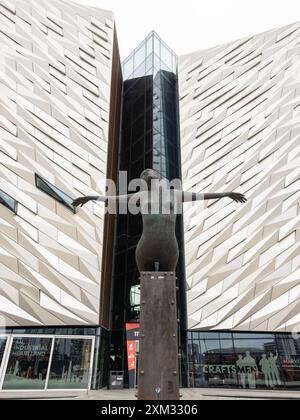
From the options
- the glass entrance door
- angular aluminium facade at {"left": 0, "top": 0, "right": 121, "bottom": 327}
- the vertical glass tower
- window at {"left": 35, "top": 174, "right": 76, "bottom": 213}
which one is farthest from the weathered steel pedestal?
the vertical glass tower

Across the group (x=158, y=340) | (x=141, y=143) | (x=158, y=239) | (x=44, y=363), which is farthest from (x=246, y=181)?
(x=158, y=340)

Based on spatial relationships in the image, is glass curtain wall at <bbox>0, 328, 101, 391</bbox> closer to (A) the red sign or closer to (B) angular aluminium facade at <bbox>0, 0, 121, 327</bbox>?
(B) angular aluminium facade at <bbox>0, 0, 121, 327</bbox>

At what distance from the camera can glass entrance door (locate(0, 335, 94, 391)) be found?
14000mm

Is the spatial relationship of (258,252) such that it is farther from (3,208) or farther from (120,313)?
(3,208)

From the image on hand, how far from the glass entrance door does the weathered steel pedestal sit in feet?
38.9

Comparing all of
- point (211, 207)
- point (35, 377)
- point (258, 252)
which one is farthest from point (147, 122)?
point (35, 377)

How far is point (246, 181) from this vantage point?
20.4 metres

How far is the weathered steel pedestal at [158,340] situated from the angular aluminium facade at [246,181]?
41.9 feet

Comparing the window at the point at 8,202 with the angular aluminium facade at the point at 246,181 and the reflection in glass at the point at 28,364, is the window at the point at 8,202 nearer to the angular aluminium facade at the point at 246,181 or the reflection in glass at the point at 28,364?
the reflection in glass at the point at 28,364

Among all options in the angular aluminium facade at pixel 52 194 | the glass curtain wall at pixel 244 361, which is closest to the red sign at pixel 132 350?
the angular aluminium facade at pixel 52 194

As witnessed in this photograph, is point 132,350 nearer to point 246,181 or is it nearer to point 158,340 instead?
point 246,181

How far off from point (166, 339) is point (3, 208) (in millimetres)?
13045

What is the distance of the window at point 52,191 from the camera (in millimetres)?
17391

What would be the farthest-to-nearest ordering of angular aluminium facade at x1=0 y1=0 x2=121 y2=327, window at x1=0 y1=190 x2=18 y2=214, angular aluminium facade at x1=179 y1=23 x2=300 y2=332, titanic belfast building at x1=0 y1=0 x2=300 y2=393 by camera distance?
angular aluminium facade at x1=179 y1=23 x2=300 y2=332 < window at x1=0 y1=190 x2=18 y2=214 < titanic belfast building at x1=0 y1=0 x2=300 y2=393 < angular aluminium facade at x1=0 y1=0 x2=121 y2=327
